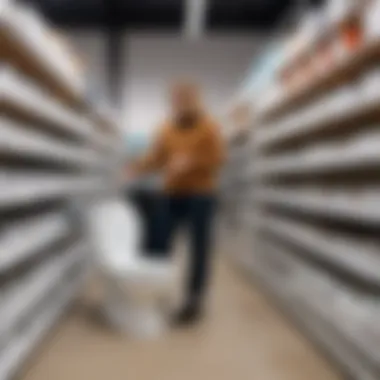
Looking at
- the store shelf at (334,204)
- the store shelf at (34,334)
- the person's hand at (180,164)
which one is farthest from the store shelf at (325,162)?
the store shelf at (34,334)

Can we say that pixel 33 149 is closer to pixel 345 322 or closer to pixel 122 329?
pixel 122 329

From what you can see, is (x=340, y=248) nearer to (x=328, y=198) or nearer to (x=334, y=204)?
(x=334, y=204)

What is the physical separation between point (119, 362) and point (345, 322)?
111cm

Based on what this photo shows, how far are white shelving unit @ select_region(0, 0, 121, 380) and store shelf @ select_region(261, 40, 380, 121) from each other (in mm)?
1559

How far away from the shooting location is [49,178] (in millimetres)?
4070

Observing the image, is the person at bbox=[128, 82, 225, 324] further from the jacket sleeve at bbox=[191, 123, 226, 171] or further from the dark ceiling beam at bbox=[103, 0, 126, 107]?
the dark ceiling beam at bbox=[103, 0, 126, 107]

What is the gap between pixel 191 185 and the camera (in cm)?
416

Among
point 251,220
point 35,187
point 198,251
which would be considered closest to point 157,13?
point 251,220

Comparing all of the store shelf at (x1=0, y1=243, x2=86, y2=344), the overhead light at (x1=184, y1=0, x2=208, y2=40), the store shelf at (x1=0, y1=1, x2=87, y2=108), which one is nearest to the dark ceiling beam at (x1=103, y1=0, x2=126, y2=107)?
the overhead light at (x1=184, y1=0, x2=208, y2=40)

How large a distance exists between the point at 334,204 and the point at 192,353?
1.09 meters

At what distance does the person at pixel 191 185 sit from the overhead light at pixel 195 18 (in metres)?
5.26

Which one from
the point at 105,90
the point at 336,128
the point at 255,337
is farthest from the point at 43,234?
the point at 105,90

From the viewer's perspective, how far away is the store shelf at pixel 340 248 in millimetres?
2869

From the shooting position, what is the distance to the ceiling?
974 cm
